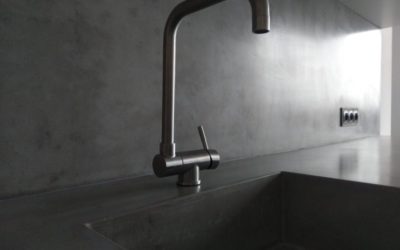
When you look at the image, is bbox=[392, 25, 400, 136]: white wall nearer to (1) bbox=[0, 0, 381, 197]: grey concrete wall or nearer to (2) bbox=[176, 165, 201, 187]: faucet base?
(1) bbox=[0, 0, 381, 197]: grey concrete wall

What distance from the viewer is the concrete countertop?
407mm

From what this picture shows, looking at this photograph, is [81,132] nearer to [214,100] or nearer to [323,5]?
[214,100]

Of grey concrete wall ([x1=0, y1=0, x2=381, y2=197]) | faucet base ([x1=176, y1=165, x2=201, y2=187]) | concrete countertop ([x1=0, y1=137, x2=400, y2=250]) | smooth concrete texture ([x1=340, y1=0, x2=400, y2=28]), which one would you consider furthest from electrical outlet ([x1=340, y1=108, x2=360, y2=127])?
faucet base ([x1=176, y1=165, x2=201, y2=187])

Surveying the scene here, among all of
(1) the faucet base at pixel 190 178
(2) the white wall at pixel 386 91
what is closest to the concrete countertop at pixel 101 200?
(1) the faucet base at pixel 190 178

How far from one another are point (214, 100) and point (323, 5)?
99cm

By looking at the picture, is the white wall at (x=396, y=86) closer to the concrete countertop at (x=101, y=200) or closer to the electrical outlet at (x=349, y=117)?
the electrical outlet at (x=349, y=117)

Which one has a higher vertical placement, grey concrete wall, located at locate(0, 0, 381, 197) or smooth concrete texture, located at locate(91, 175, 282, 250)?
grey concrete wall, located at locate(0, 0, 381, 197)

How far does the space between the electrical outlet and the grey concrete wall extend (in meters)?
0.47

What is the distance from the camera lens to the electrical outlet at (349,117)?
68.4 inches

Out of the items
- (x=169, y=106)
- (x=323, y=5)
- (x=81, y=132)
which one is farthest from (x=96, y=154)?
(x=323, y=5)

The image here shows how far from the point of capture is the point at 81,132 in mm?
681

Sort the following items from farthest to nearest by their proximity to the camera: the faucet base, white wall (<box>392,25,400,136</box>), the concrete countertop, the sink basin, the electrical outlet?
white wall (<box>392,25,400,136</box>) → the electrical outlet → the faucet base → the sink basin → the concrete countertop

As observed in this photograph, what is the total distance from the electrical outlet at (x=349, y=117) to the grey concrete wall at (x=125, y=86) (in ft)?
1.56

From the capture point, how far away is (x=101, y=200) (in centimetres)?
58
